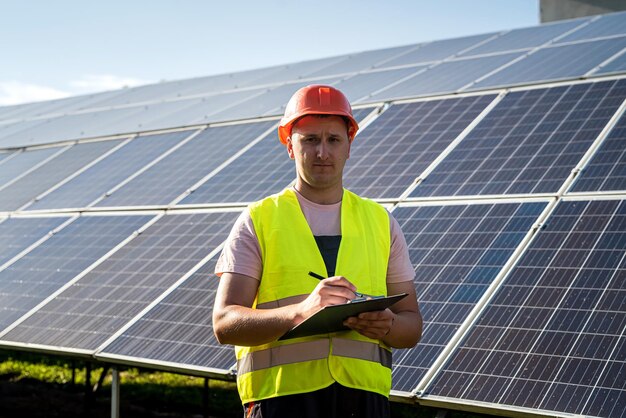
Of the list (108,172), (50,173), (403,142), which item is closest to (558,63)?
(403,142)

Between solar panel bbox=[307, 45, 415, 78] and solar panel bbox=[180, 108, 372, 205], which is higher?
solar panel bbox=[307, 45, 415, 78]

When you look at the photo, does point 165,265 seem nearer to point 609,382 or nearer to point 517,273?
point 517,273

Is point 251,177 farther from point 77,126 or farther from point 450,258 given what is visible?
point 77,126

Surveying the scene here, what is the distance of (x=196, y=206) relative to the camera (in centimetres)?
968

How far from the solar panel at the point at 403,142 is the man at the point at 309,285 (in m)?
4.44

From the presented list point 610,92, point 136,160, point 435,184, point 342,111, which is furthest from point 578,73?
point 342,111

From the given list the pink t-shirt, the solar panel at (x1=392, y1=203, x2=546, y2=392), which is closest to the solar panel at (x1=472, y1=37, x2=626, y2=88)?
the solar panel at (x1=392, y1=203, x2=546, y2=392)

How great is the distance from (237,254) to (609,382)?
8.95 ft

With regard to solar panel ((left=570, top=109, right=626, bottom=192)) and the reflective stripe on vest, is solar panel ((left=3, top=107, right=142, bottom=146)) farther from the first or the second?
the reflective stripe on vest

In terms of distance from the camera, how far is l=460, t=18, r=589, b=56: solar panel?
13492 mm

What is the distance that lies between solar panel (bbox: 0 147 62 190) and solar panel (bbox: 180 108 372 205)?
4388mm

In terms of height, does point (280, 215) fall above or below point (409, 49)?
below

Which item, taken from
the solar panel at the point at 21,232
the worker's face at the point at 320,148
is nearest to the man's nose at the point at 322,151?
→ the worker's face at the point at 320,148

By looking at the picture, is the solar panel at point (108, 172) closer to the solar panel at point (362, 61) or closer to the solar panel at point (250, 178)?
the solar panel at point (250, 178)
